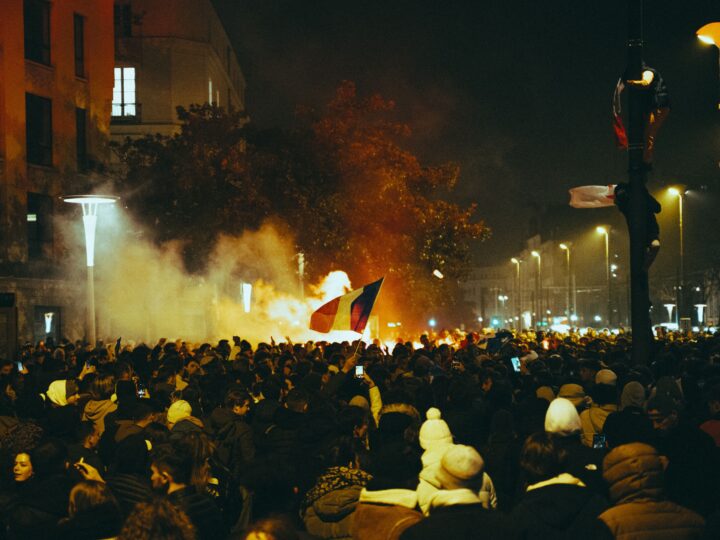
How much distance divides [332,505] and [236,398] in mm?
3863

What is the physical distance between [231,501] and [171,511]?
2.97 meters

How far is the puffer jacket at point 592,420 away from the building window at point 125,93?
50506mm

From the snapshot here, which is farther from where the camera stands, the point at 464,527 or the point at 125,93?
the point at 125,93

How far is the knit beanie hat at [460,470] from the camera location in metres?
5.23

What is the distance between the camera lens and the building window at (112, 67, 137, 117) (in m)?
57.5

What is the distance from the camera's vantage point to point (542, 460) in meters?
5.91

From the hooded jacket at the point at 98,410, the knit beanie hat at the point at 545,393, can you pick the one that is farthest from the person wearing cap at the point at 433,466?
the hooded jacket at the point at 98,410

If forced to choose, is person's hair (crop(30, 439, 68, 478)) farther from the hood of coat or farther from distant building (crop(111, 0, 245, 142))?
distant building (crop(111, 0, 245, 142))

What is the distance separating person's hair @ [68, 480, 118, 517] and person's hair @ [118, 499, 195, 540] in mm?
1445

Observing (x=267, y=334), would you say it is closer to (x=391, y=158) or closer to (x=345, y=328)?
(x=391, y=158)

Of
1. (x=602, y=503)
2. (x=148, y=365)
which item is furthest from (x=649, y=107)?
(x=602, y=503)

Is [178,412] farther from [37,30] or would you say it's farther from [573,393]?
[37,30]

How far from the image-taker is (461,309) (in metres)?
152

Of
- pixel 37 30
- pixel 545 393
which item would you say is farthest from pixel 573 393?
pixel 37 30
